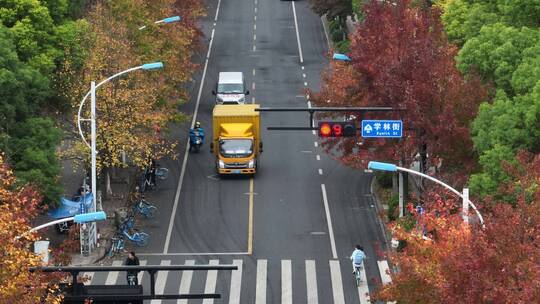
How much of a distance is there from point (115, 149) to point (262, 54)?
128 ft

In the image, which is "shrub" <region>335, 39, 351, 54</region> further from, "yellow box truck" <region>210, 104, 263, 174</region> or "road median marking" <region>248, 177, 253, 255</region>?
"road median marking" <region>248, 177, 253, 255</region>

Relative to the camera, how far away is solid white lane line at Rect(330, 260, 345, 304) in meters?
41.9

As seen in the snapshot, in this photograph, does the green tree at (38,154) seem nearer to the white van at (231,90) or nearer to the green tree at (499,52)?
the green tree at (499,52)

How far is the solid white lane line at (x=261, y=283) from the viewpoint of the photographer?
4178 cm

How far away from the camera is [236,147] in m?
57.1

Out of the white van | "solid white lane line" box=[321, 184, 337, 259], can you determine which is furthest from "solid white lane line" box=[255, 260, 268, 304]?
the white van

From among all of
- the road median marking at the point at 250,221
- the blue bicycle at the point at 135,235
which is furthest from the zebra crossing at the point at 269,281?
the blue bicycle at the point at 135,235

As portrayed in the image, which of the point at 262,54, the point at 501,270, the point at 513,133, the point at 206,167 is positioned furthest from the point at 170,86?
the point at 501,270

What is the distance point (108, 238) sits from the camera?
48.3 metres

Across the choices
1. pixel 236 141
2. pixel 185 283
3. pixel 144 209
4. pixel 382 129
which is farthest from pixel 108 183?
pixel 382 129

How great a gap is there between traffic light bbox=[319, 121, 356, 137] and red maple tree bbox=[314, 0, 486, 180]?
676 cm

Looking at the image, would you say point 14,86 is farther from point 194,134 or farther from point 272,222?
point 194,134

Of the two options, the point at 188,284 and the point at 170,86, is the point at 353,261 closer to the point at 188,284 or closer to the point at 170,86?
the point at 188,284

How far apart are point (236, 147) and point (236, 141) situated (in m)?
0.34
